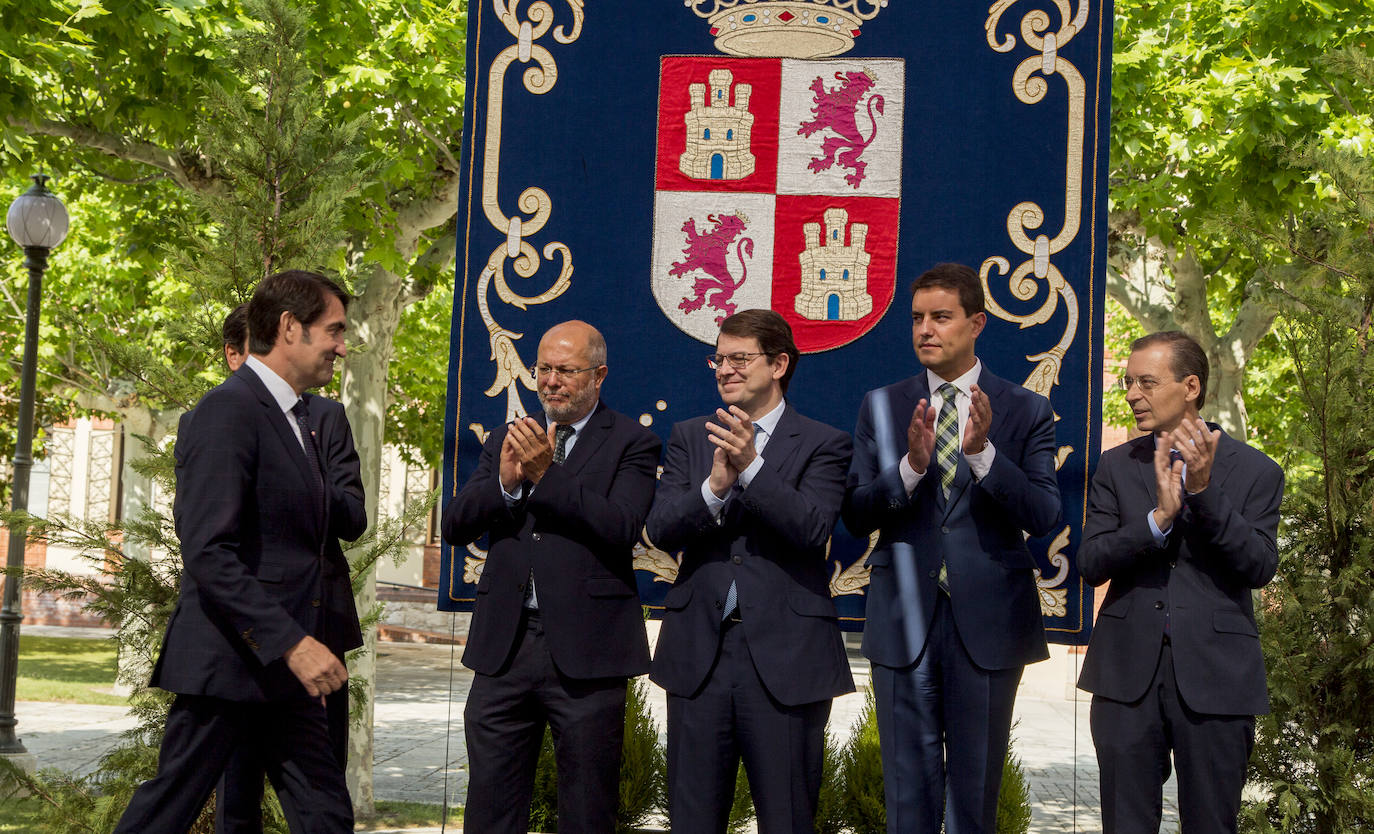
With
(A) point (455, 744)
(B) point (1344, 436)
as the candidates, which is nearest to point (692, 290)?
(B) point (1344, 436)

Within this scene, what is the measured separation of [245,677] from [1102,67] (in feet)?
14.7

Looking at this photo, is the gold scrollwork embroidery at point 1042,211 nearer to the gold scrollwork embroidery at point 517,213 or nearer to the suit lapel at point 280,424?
the gold scrollwork embroidery at point 517,213

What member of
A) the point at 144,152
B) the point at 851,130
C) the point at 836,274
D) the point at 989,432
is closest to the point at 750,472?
the point at 989,432

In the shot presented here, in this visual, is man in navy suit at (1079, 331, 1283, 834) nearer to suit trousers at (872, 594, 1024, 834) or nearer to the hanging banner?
suit trousers at (872, 594, 1024, 834)

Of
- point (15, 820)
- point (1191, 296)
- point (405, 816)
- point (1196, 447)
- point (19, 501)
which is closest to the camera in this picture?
point (1196, 447)

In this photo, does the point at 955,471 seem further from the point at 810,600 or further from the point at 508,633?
the point at 508,633

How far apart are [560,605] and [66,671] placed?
16.7 m

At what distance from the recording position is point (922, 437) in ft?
13.7

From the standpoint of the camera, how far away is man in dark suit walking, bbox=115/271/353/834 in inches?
151

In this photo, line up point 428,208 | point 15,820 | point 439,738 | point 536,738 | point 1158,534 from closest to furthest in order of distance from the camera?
point 1158,534, point 536,738, point 15,820, point 428,208, point 439,738

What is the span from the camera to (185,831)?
3.90 meters

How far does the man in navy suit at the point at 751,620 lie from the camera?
4.28 meters

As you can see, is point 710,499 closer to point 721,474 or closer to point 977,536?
point 721,474

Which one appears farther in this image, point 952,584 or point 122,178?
point 122,178
